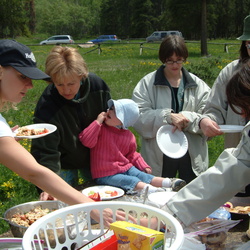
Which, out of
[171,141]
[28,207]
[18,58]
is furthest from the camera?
[171,141]

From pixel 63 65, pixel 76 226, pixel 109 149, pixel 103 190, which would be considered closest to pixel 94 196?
pixel 103 190

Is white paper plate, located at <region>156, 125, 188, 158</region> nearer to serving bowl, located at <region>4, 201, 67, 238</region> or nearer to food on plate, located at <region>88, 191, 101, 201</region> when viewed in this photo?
food on plate, located at <region>88, 191, 101, 201</region>

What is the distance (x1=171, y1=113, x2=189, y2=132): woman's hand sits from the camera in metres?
3.07

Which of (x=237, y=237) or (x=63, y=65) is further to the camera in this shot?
(x=63, y=65)

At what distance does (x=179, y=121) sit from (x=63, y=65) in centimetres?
97

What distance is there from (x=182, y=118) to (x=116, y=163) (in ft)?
2.15

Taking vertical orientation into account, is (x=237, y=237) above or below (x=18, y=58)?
below

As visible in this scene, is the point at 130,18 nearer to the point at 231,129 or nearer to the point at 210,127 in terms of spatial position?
the point at 210,127

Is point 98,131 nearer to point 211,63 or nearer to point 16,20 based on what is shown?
point 211,63

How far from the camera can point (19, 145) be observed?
159 cm

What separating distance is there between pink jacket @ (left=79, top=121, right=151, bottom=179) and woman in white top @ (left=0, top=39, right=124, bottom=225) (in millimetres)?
950

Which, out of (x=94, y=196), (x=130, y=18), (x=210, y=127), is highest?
(x=130, y=18)

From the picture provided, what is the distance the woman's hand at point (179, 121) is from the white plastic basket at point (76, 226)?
145cm

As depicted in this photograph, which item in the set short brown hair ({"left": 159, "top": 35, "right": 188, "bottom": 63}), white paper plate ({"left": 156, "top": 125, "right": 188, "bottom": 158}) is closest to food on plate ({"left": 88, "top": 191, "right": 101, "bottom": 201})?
white paper plate ({"left": 156, "top": 125, "right": 188, "bottom": 158})
